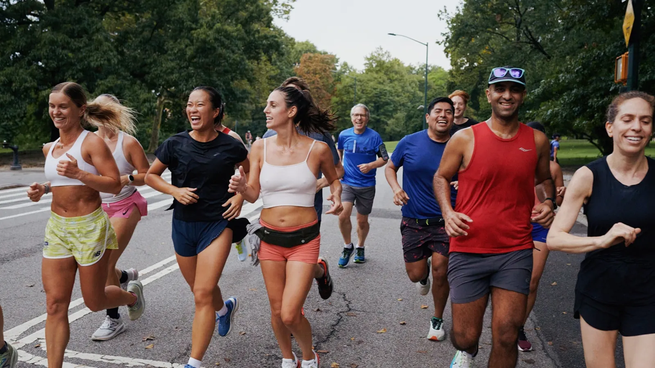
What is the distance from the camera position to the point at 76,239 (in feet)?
12.6

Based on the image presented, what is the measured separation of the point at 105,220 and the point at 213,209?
2.52ft

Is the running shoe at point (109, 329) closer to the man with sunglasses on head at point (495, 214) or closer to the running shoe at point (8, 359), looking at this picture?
the running shoe at point (8, 359)

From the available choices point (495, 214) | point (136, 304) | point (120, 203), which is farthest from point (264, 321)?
point (495, 214)

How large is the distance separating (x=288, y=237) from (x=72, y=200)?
1.51 meters

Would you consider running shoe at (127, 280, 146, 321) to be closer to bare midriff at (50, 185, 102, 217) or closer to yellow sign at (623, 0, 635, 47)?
bare midriff at (50, 185, 102, 217)

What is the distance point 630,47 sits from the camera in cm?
864

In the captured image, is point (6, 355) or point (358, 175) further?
point (358, 175)

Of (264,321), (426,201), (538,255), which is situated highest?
(426,201)

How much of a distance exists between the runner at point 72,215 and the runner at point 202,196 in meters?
0.45

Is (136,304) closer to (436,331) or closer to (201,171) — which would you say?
(201,171)

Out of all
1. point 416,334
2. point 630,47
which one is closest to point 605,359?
point 416,334

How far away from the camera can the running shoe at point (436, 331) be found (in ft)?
15.8

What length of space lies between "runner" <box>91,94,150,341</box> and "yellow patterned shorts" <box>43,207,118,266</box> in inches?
32.2

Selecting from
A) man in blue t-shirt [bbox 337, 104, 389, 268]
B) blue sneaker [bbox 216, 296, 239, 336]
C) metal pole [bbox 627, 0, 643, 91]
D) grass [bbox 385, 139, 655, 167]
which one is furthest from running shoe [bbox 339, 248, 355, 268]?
grass [bbox 385, 139, 655, 167]
